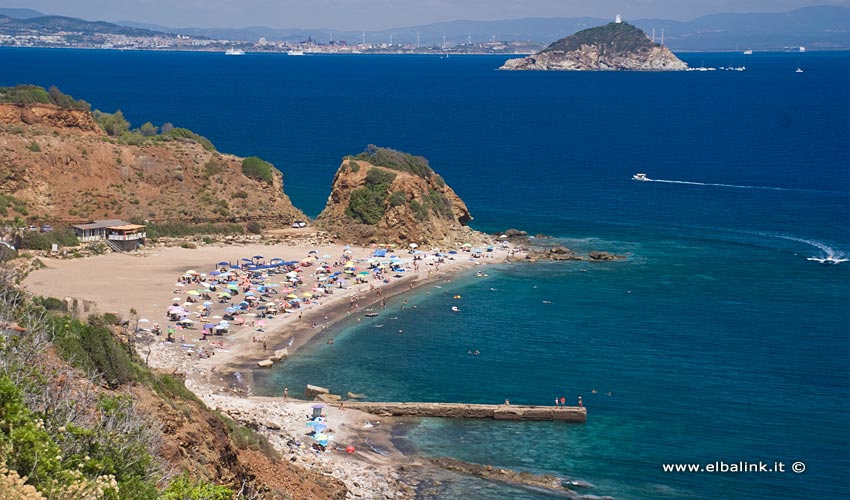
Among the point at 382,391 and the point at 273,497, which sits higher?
the point at 273,497

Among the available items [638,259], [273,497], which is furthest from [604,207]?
[273,497]

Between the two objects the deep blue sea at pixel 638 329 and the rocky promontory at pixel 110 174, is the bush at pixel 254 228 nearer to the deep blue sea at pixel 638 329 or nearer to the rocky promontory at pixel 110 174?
the rocky promontory at pixel 110 174

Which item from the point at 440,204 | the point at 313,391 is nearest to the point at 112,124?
the point at 440,204

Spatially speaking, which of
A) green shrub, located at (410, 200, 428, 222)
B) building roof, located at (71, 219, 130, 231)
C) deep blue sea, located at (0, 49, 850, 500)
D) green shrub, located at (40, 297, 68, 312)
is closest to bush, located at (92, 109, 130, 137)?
deep blue sea, located at (0, 49, 850, 500)

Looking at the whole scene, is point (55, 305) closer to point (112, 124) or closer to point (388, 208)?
point (388, 208)

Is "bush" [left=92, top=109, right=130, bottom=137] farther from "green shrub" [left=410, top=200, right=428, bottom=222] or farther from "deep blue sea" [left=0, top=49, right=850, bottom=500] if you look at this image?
"green shrub" [left=410, top=200, right=428, bottom=222]

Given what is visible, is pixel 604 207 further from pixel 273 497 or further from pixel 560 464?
pixel 273 497
